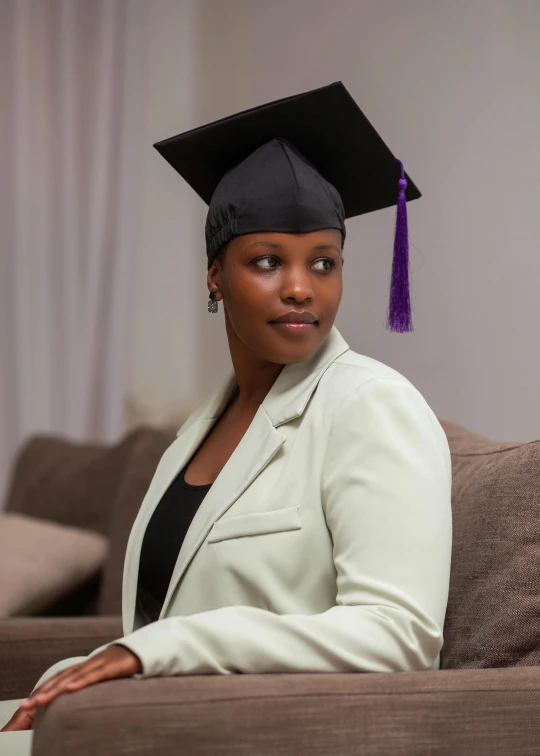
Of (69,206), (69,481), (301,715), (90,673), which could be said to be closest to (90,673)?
(90,673)

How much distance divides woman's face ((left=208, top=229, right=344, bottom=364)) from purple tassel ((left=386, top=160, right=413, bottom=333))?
12cm

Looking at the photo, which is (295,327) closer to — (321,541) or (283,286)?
(283,286)

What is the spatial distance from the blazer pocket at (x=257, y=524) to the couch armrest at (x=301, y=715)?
20 cm

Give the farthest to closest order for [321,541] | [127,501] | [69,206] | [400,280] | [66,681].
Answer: [69,206], [127,501], [400,280], [321,541], [66,681]

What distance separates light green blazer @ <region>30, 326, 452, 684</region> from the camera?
3.76 ft

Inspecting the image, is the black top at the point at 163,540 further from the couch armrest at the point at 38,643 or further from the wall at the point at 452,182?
the wall at the point at 452,182

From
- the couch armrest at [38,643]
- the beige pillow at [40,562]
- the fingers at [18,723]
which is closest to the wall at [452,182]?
the beige pillow at [40,562]

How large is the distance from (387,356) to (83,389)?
1.75 metres

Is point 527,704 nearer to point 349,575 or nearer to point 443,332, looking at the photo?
Result: point 349,575

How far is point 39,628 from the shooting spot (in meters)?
1.90

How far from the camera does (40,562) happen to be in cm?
236

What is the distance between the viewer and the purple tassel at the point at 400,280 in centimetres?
148

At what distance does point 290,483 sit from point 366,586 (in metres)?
0.19

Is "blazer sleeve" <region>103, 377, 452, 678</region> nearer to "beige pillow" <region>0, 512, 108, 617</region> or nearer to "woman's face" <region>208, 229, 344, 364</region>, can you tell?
"woman's face" <region>208, 229, 344, 364</region>
